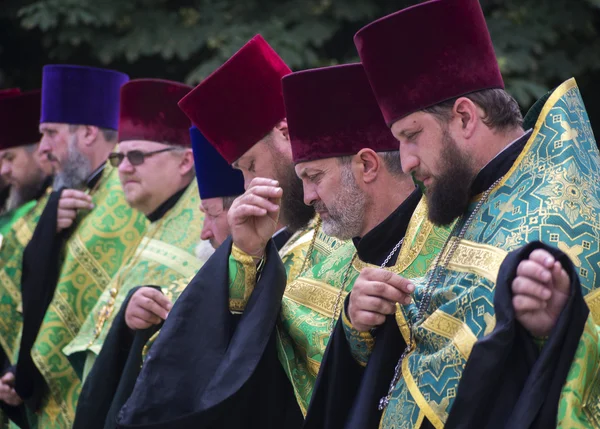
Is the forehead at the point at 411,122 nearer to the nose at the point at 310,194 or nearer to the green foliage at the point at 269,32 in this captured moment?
the nose at the point at 310,194

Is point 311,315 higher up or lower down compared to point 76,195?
lower down

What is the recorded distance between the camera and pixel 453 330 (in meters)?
3.50

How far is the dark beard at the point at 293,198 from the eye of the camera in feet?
17.8

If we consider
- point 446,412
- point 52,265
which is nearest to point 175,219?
point 52,265

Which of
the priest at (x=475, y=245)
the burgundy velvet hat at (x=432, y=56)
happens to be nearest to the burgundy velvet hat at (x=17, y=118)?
the priest at (x=475, y=245)

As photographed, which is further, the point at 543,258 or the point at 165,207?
the point at 165,207

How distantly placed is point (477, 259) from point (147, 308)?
241cm

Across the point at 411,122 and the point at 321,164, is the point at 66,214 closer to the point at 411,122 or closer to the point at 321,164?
the point at 321,164

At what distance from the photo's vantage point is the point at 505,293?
3.14 m

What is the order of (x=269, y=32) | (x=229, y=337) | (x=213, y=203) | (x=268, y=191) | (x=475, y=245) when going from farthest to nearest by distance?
(x=269, y=32)
(x=213, y=203)
(x=229, y=337)
(x=268, y=191)
(x=475, y=245)

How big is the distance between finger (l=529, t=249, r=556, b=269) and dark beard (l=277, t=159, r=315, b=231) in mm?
2429

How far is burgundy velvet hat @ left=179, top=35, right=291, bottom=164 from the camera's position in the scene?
5.54m

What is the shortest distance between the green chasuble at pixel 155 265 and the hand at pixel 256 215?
A: 1.79m

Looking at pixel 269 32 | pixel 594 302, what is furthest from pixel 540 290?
pixel 269 32
